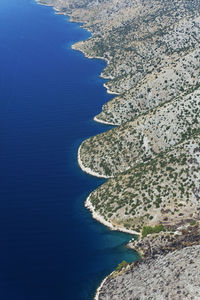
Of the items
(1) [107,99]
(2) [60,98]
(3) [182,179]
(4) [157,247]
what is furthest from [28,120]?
(4) [157,247]

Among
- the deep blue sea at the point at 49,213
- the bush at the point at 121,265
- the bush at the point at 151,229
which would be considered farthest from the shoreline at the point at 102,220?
the bush at the point at 121,265

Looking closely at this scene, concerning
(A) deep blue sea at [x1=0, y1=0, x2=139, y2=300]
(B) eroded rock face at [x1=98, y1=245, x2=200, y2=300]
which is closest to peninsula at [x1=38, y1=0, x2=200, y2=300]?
(B) eroded rock face at [x1=98, y1=245, x2=200, y2=300]

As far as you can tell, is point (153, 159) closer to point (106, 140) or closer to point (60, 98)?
point (106, 140)

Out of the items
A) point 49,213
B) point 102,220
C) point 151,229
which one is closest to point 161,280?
point 151,229

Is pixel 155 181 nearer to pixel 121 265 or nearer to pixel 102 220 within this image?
pixel 102 220

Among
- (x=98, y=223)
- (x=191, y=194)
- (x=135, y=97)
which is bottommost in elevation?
(x=98, y=223)

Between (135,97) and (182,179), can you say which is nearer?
(182,179)

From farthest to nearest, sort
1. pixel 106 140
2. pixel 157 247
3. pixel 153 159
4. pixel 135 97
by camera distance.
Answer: pixel 135 97 → pixel 106 140 → pixel 153 159 → pixel 157 247

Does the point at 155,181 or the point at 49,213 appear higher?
the point at 155,181
